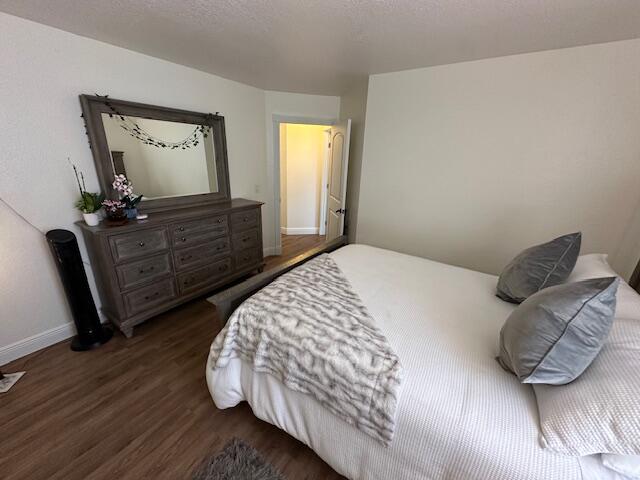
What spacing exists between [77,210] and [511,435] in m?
2.96

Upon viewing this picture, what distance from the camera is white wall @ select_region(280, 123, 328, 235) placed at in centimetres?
465

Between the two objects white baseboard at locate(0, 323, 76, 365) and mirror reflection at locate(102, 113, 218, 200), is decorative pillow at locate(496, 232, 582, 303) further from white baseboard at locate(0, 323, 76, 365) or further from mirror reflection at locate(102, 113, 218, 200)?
white baseboard at locate(0, 323, 76, 365)

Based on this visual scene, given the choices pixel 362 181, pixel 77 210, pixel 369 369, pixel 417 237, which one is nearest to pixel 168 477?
pixel 369 369

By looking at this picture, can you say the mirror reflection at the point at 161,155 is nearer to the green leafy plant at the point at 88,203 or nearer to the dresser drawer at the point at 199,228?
the green leafy plant at the point at 88,203

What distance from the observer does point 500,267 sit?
93.7 inches

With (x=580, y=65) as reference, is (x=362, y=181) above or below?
below

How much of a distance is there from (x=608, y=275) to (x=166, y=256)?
9.93ft

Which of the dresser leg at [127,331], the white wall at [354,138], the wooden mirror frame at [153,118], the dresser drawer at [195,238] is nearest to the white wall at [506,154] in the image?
the white wall at [354,138]

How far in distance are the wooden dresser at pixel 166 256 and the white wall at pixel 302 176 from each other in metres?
2.05

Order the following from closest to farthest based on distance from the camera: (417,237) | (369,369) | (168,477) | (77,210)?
(369,369) < (168,477) < (77,210) < (417,237)

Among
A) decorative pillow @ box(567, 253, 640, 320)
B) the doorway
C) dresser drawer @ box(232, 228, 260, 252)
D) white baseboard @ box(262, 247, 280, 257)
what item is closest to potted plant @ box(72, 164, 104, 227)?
dresser drawer @ box(232, 228, 260, 252)

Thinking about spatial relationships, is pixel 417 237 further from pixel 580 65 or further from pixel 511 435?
pixel 511 435

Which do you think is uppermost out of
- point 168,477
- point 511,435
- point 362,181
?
point 362,181

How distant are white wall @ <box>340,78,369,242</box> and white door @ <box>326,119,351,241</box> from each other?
0.16 metres
